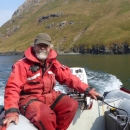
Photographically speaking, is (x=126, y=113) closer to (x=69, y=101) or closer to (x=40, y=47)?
(x=69, y=101)

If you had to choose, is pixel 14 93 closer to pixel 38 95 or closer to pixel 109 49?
pixel 38 95

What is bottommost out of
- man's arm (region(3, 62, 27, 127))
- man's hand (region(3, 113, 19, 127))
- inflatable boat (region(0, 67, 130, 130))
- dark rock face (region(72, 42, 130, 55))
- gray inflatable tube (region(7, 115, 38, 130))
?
dark rock face (region(72, 42, 130, 55))

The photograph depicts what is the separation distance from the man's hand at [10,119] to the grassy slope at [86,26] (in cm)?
8391

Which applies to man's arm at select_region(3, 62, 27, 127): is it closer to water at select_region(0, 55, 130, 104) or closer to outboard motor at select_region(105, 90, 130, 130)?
outboard motor at select_region(105, 90, 130, 130)

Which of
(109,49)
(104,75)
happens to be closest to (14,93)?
(104,75)

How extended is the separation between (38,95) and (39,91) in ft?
0.22

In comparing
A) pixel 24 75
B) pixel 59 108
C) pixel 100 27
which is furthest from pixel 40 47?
pixel 100 27

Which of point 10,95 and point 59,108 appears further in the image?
point 59,108

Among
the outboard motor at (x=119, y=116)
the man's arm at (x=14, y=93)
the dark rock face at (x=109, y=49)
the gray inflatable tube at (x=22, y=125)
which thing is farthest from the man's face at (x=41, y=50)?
the dark rock face at (x=109, y=49)

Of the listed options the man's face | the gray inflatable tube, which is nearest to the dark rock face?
the man's face

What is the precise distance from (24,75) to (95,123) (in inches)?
76.1

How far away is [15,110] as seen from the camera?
3.44 metres

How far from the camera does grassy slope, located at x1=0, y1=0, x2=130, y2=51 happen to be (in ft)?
347

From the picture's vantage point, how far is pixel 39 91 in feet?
13.3
